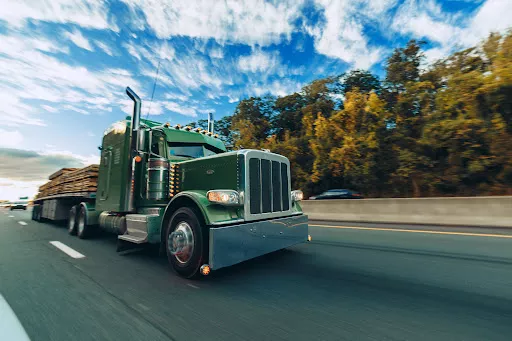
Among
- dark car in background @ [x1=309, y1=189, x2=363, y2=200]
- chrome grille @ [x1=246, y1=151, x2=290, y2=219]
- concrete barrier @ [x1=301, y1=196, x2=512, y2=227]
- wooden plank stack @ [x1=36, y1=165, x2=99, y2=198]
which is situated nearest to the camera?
chrome grille @ [x1=246, y1=151, x2=290, y2=219]

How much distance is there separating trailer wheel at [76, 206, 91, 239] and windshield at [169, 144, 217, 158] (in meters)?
3.95

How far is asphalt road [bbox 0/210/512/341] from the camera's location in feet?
7.63

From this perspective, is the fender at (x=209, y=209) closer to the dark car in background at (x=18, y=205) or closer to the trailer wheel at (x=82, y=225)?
the trailer wheel at (x=82, y=225)

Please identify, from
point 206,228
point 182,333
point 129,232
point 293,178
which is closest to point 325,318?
point 182,333

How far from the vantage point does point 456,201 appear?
8.92m

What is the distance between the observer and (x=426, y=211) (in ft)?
31.0

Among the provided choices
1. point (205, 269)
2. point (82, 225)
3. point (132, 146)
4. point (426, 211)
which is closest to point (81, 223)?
point (82, 225)

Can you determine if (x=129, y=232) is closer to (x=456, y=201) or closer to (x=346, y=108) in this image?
(x=456, y=201)

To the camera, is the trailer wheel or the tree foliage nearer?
the trailer wheel

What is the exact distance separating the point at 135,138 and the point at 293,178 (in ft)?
71.2

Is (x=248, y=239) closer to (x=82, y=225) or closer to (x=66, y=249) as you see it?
(x=66, y=249)

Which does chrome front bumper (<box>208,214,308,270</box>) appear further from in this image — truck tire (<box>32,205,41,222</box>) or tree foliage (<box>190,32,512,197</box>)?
tree foliage (<box>190,32,512,197</box>)

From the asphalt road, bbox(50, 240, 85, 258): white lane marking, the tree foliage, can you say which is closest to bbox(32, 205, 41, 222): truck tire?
bbox(50, 240, 85, 258): white lane marking

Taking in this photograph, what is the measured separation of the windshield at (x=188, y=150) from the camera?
5.31 m
